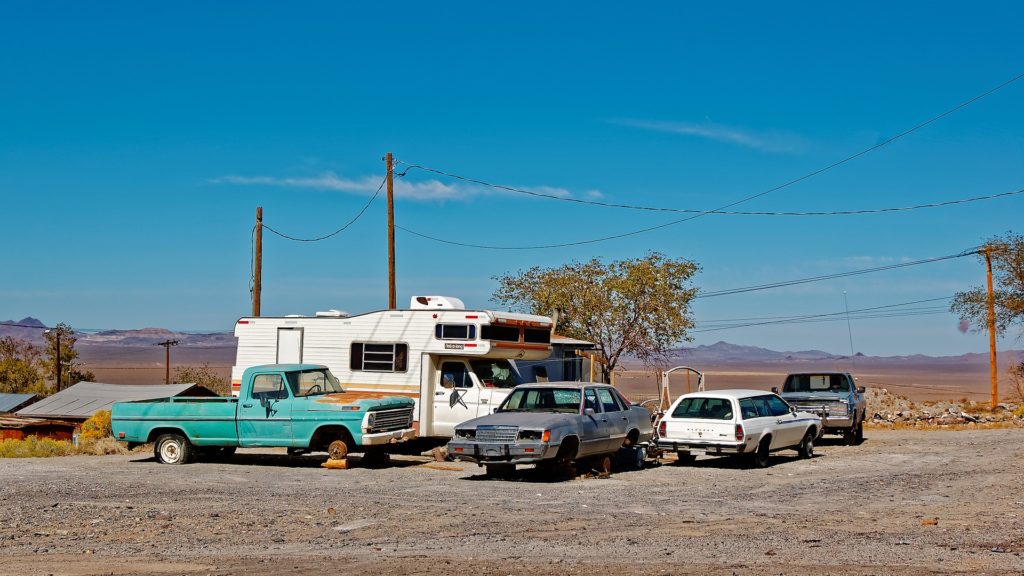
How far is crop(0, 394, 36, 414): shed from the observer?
3816 cm

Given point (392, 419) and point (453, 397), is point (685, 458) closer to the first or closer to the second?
point (453, 397)

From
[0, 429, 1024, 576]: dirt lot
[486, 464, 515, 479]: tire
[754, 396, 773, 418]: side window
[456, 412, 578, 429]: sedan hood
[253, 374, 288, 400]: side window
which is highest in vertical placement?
[253, 374, 288, 400]: side window

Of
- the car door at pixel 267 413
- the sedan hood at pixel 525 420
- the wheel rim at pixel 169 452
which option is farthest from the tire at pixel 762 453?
the wheel rim at pixel 169 452

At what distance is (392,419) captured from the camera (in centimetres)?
1880

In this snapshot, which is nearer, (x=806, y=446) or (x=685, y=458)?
(x=685, y=458)

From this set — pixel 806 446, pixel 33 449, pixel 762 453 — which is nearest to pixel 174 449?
pixel 33 449

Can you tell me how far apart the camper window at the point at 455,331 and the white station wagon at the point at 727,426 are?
4.05 metres

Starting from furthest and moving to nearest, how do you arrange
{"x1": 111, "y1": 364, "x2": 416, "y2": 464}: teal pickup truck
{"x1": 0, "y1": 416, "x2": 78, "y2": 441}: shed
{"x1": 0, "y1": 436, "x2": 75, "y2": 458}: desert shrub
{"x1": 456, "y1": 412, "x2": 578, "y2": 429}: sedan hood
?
{"x1": 0, "y1": 416, "x2": 78, "y2": 441}: shed → {"x1": 0, "y1": 436, "x2": 75, "y2": 458}: desert shrub → {"x1": 111, "y1": 364, "x2": 416, "y2": 464}: teal pickup truck → {"x1": 456, "y1": 412, "x2": 578, "y2": 429}: sedan hood

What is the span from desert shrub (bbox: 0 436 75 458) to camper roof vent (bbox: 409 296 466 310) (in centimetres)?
836

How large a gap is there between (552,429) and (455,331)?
4.95 m

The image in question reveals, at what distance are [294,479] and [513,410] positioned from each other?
3738 mm

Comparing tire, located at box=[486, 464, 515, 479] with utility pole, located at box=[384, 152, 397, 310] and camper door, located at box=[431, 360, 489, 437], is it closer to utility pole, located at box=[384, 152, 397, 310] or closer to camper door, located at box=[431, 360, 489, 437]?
camper door, located at box=[431, 360, 489, 437]

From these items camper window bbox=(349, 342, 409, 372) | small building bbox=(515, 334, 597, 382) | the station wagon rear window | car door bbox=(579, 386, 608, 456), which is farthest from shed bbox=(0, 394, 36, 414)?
the station wagon rear window

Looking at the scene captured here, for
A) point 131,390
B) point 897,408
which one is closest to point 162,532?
point 131,390
